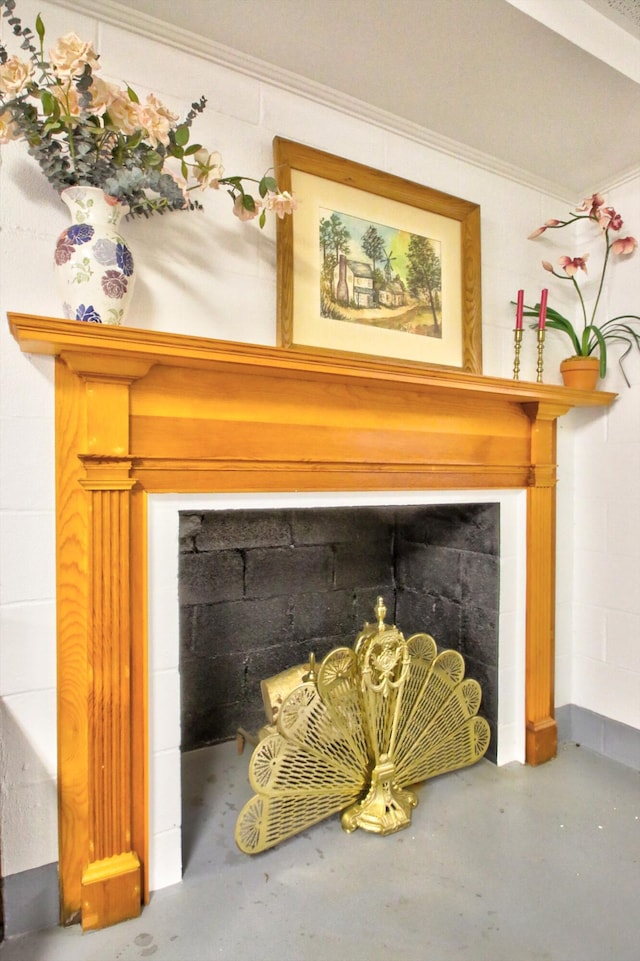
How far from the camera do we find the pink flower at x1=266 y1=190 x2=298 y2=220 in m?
1.27

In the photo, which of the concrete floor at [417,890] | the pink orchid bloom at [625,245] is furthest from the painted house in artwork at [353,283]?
the concrete floor at [417,890]

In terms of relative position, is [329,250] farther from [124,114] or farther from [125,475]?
[125,475]

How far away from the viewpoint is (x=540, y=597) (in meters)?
1.82

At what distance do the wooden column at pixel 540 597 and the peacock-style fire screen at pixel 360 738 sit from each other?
30 centimetres

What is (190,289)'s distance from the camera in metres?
1.33

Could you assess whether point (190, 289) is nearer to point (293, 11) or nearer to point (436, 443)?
point (293, 11)

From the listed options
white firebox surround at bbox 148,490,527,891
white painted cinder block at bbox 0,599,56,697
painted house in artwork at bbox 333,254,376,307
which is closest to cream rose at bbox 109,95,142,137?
painted house in artwork at bbox 333,254,376,307

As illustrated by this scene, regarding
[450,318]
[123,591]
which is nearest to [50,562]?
[123,591]

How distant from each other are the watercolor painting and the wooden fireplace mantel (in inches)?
10.7

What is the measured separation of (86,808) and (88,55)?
1539 millimetres

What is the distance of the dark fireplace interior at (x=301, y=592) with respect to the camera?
1.78 metres

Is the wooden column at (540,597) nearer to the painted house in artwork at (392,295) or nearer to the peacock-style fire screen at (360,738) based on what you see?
the peacock-style fire screen at (360,738)

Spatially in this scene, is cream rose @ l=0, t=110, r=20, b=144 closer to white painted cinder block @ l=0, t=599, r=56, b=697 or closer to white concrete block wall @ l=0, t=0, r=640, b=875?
white concrete block wall @ l=0, t=0, r=640, b=875

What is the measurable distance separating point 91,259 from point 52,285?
17cm
